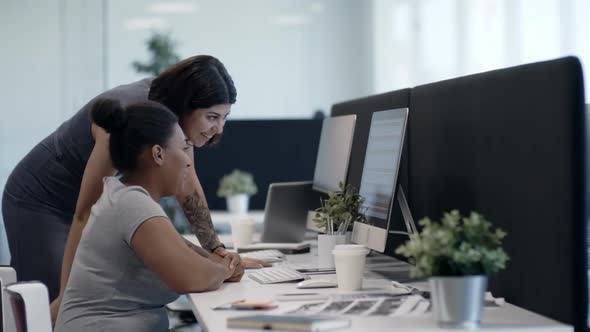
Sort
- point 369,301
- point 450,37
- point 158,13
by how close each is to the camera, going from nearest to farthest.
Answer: point 369,301 < point 450,37 < point 158,13

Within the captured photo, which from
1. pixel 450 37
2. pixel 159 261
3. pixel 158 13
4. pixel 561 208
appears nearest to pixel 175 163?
pixel 159 261

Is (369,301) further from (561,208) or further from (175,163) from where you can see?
(175,163)

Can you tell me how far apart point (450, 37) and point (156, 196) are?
536 cm

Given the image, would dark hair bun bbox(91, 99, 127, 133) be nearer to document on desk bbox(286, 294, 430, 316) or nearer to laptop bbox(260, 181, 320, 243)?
document on desk bbox(286, 294, 430, 316)

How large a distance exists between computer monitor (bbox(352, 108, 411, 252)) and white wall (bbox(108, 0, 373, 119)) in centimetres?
625

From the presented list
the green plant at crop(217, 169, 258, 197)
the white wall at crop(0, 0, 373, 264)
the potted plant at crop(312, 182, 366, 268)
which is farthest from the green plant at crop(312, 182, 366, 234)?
the white wall at crop(0, 0, 373, 264)

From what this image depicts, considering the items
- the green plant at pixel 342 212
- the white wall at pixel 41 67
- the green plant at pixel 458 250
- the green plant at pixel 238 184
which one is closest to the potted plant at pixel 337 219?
the green plant at pixel 342 212

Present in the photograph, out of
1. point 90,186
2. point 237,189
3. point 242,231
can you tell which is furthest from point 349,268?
point 237,189

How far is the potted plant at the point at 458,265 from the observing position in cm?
144

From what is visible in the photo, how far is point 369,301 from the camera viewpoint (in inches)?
70.2

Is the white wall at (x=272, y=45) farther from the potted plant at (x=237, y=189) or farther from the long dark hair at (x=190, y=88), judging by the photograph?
the long dark hair at (x=190, y=88)

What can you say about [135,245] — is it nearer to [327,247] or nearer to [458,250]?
[327,247]

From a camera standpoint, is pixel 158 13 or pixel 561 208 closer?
pixel 561 208

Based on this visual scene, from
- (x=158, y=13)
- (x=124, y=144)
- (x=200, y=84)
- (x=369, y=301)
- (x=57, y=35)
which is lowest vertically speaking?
(x=369, y=301)
